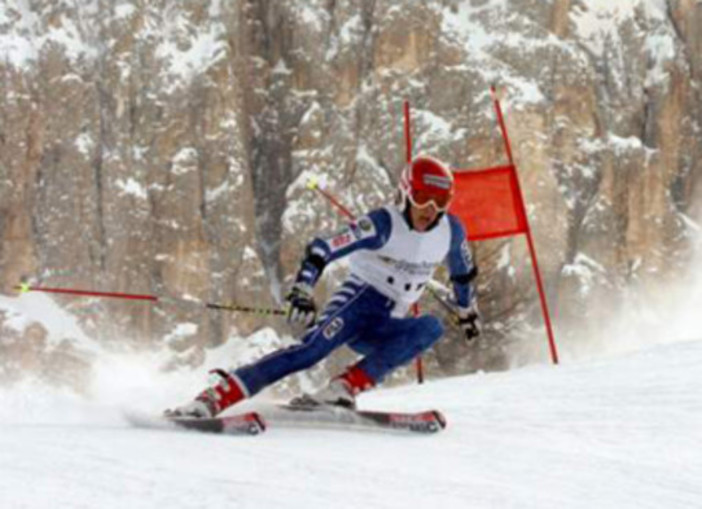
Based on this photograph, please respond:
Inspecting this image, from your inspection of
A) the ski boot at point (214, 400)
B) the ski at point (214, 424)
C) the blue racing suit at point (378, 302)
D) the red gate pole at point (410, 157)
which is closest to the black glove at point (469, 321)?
the blue racing suit at point (378, 302)

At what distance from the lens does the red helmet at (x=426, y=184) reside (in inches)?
200

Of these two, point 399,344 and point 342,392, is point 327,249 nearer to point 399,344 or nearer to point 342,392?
point 399,344

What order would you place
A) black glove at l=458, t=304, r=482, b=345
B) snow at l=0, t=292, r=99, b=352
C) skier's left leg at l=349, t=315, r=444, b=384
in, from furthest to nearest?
snow at l=0, t=292, r=99, b=352
black glove at l=458, t=304, r=482, b=345
skier's left leg at l=349, t=315, r=444, b=384

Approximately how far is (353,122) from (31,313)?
1821 cm

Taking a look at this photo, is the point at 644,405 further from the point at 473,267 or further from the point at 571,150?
the point at 571,150

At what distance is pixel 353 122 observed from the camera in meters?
43.0

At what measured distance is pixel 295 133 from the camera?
44500mm

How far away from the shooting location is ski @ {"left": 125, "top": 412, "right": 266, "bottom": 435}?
434 cm

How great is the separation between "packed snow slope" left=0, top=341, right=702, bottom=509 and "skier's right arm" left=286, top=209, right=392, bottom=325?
656mm

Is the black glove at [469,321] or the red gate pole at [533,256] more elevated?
the red gate pole at [533,256]

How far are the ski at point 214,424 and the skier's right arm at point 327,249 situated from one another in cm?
58

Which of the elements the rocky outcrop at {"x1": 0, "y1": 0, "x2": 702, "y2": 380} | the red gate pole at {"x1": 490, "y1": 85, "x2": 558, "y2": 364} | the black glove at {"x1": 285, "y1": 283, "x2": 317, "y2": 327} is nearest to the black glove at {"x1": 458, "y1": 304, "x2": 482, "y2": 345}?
the black glove at {"x1": 285, "y1": 283, "x2": 317, "y2": 327}

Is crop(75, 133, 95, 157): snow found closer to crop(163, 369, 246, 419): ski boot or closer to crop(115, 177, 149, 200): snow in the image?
crop(115, 177, 149, 200): snow

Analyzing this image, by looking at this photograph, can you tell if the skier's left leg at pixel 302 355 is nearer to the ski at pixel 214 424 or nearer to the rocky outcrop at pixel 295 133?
the ski at pixel 214 424
